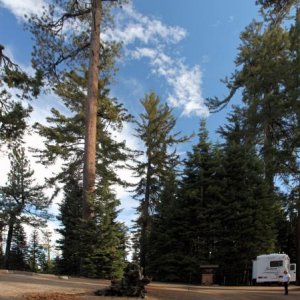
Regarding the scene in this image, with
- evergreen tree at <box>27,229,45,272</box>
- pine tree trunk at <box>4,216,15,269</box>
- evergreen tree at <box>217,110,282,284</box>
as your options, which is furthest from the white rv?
evergreen tree at <box>27,229,45,272</box>

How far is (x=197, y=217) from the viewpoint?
2945 cm

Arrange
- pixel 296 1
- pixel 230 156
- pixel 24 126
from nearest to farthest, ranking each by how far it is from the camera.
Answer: pixel 24 126 → pixel 296 1 → pixel 230 156

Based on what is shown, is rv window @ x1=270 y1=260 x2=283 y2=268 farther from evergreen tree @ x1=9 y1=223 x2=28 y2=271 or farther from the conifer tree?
evergreen tree @ x1=9 y1=223 x2=28 y2=271

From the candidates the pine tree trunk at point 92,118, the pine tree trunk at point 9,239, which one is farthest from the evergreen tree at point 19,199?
the pine tree trunk at point 92,118

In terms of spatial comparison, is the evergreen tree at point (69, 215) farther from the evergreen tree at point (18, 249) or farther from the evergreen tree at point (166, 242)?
the evergreen tree at point (18, 249)

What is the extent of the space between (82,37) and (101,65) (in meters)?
2.05

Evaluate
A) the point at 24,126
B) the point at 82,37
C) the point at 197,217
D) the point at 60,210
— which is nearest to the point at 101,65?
the point at 82,37

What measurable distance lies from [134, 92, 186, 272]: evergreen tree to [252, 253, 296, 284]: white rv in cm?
1369

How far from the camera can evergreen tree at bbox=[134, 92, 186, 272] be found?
41.1 metres

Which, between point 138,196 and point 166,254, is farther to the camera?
point 138,196

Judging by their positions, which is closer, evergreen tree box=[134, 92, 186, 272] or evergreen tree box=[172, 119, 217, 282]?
evergreen tree box=[172, 119, 217, 282]

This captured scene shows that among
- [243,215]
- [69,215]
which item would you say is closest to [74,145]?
[69,215]

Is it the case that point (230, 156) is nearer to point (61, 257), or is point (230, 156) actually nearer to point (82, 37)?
point (82, 37)

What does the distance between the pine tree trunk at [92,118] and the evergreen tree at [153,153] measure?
15.9m
